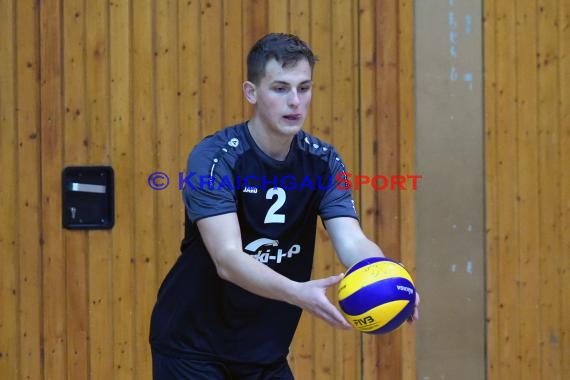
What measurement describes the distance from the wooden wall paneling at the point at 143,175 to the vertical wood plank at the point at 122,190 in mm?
35

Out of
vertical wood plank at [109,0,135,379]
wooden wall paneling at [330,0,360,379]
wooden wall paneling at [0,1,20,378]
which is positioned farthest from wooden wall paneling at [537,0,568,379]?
wooden wall paneling at [0,1,20,378]

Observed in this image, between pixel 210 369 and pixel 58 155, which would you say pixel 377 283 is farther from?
pixel 58 155

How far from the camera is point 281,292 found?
3.50 meters

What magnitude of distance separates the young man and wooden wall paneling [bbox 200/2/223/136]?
7.30 feet

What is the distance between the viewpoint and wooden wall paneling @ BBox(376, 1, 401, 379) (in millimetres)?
6613

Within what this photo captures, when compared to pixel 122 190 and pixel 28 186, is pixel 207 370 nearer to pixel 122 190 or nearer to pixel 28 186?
pixel 122 190

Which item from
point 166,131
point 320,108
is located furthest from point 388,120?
point 166,131

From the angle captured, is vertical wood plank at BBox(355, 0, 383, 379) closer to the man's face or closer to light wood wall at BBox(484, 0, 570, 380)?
light wood wall at BBox(484, 0, 570, 380)

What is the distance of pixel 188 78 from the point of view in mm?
6402

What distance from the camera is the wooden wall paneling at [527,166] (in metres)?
6.80

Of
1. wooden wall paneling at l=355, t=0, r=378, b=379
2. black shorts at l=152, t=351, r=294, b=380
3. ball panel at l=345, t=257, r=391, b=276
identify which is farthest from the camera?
wooden wall paneling at l=355, t=0, r=378, b=379

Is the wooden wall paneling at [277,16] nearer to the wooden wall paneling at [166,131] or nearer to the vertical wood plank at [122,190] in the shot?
the wooden wall paneling at [166,131]

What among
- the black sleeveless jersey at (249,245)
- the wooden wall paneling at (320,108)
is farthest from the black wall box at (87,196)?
the black sleeveless jersey at (249,245)

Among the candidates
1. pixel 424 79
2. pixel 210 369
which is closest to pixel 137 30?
pixel 424 79
